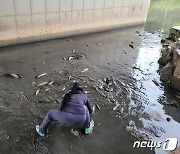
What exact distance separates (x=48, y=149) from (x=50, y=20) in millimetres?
7615

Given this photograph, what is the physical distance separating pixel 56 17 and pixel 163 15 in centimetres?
1245

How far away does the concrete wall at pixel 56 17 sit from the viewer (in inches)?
375

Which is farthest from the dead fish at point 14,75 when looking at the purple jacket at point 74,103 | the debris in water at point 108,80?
the purple jacket at point 74,103

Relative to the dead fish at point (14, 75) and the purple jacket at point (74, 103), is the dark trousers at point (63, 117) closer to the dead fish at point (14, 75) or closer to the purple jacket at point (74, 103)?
the purple jacket at point (74, 103)

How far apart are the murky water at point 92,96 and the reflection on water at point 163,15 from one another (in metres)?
5.59

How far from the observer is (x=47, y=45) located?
34.7ft

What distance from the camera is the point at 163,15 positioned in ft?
64.5

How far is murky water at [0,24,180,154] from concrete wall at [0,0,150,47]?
23.6 inches

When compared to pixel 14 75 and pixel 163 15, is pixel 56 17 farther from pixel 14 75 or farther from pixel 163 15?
pixel 163 15

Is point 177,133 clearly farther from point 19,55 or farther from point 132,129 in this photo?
point 19,55

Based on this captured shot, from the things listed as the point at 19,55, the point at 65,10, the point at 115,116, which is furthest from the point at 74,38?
the point at 115,116

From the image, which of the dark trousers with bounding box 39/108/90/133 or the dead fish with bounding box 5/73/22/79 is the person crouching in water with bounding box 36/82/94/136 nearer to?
the dark trousers with bounding box 39/108/90/133

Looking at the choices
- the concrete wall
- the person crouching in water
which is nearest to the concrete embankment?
the person crouching in water

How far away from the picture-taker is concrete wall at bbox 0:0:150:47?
9523mm
